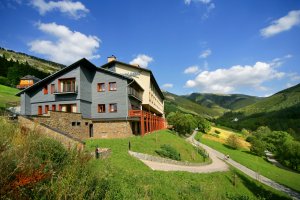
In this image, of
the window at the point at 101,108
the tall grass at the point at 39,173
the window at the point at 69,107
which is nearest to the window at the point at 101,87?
the window at the point at 101,108

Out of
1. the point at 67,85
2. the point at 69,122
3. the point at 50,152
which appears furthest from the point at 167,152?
the point at 50,152

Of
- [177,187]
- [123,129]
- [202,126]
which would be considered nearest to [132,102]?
[123,129]

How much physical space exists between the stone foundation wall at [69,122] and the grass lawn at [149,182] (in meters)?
6.09

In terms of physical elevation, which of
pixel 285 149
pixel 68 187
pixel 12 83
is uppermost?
pixel 12 83

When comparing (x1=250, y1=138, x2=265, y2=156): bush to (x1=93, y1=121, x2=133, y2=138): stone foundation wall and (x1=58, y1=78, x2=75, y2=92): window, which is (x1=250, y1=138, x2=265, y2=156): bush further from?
(x1=58, y1=78, x2=75, y2=92): window

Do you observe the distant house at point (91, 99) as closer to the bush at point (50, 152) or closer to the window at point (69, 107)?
the window at point (69, 107)

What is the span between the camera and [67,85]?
1323 inches

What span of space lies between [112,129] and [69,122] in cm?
694

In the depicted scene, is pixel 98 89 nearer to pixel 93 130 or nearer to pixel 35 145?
pixel 93 130

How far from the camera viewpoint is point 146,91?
4400 centimetres

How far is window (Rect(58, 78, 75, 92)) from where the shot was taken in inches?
1303

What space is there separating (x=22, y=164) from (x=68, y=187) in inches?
48.3

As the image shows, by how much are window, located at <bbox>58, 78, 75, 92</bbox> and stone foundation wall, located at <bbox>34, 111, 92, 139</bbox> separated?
4318mm

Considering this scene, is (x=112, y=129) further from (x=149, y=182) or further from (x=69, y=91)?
(x=149, y=182)
